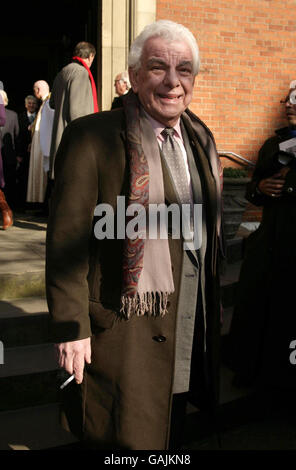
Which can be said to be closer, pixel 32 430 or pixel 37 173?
pixel 32 430

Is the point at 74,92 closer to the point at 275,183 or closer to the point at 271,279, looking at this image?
the point at 275,183

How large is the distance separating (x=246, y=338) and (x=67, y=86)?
3.42 m

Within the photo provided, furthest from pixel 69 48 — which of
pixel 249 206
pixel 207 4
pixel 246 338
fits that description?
pixel 246 338

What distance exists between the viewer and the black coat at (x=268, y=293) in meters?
3.30

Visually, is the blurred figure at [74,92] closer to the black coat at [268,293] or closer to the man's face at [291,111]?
the black coat at [268,293]

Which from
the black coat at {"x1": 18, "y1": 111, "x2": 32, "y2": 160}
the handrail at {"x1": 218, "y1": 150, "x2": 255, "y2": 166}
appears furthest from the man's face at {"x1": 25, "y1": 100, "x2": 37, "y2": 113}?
the handrail at {"x1": 218, "y1": 150, "x2": 255, "y2": 166}

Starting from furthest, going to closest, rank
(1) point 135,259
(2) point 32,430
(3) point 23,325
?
(3) point 23,325
(2) point 32,430
(1) point 135,259

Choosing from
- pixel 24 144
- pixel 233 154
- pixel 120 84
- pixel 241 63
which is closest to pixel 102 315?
pixel 120 84

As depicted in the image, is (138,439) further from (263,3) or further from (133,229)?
(263,3)

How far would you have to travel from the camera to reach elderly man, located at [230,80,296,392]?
3.28 meters

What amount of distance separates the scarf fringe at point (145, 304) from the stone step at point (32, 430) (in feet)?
3.95

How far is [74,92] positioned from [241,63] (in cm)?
310

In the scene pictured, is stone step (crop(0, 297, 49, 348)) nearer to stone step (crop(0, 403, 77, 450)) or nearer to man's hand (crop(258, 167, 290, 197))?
stone step (crop(0, 403, 77, 450))

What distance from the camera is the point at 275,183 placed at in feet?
10.7
